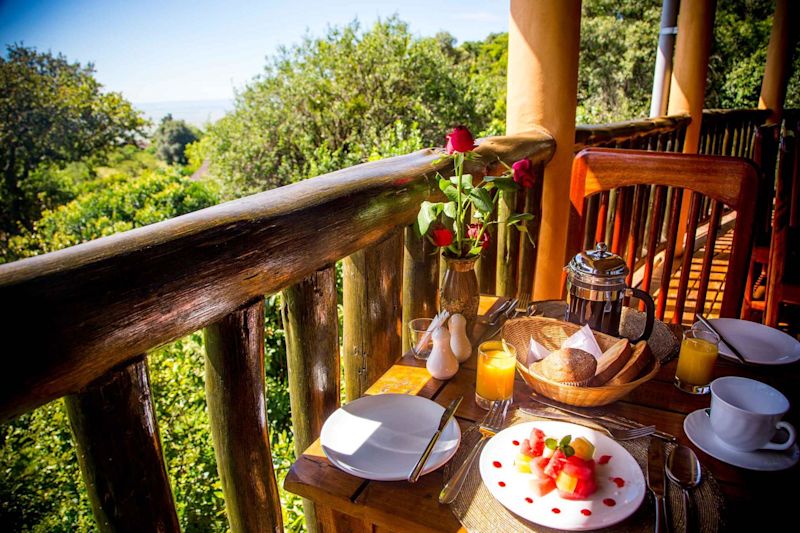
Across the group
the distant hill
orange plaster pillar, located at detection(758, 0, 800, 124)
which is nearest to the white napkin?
orange plaster pillar, located at detection(758, 0, 800, 124)

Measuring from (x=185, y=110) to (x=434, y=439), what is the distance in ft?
120

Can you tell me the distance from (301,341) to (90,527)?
2.93m

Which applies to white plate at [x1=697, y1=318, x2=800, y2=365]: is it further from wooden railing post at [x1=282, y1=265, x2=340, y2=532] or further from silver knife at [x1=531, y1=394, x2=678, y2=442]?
wooden railing post at [x1=282, y1=265, x2=340, y2=532]

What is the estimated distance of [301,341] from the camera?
1.19 m

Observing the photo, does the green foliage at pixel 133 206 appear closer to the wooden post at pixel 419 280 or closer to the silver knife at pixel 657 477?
the wooden post at pixel 419 280

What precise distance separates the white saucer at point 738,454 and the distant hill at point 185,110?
9.31 m

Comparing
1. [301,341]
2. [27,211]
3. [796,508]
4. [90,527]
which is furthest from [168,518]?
[27,211]

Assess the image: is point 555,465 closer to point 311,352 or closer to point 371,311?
point 311,352

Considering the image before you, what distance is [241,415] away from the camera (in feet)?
3.29

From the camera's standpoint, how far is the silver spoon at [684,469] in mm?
794

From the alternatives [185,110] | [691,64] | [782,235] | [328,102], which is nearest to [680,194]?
[782,235]

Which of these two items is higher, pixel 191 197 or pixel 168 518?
pixel 168 518

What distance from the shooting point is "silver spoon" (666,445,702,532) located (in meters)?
0.79

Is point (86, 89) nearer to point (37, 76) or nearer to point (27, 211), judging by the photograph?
point (37, 76)
